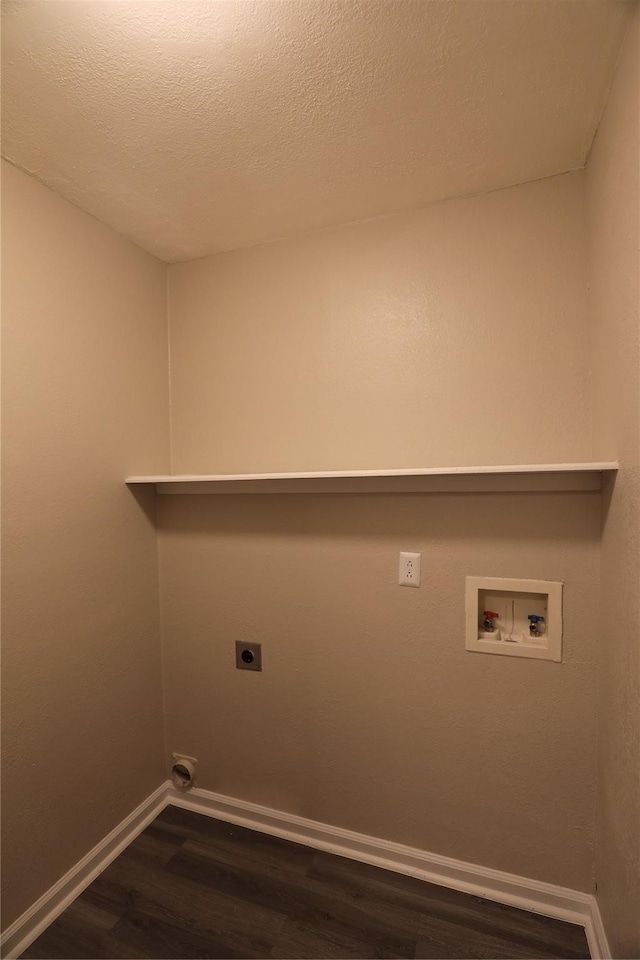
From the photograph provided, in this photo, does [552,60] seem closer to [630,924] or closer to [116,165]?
[116,165]

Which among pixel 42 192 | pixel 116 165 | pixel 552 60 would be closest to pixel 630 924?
pixel 552 60

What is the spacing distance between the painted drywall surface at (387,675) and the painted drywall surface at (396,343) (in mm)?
220

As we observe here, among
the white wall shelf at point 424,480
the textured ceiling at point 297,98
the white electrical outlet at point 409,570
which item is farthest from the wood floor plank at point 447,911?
the textured ceiling at point 297,98

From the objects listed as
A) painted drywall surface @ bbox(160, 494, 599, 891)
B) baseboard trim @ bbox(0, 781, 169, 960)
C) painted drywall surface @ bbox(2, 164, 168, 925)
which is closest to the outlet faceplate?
painted drywall surface @ bbox(160, 494, 599, 891)

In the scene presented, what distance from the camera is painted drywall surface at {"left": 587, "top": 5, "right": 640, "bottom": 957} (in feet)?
3.05

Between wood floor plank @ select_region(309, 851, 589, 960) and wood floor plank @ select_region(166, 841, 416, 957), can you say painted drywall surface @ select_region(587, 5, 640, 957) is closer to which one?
wood floor plank @ select_region(309, 851, 589, 960)

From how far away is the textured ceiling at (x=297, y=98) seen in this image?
0.90m

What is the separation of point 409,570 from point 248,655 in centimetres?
78

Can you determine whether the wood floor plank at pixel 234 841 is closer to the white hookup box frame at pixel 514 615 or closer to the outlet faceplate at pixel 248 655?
the outlet faceplate at pixel 248 655

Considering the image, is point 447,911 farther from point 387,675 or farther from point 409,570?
point 409,570

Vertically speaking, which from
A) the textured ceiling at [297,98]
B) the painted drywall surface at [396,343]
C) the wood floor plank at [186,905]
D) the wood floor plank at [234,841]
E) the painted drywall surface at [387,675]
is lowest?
the wood floor plank at [234,841]

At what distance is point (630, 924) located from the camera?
0.95 metres

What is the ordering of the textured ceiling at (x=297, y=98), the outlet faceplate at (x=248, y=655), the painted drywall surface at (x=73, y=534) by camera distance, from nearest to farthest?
the textured ceiling at (x=297, y=98) → the painted drywall surface at (x=73, y=534) → the outlet faceplate at (x=248, y=655)

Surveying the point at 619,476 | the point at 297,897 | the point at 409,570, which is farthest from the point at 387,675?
the point at 619,476
